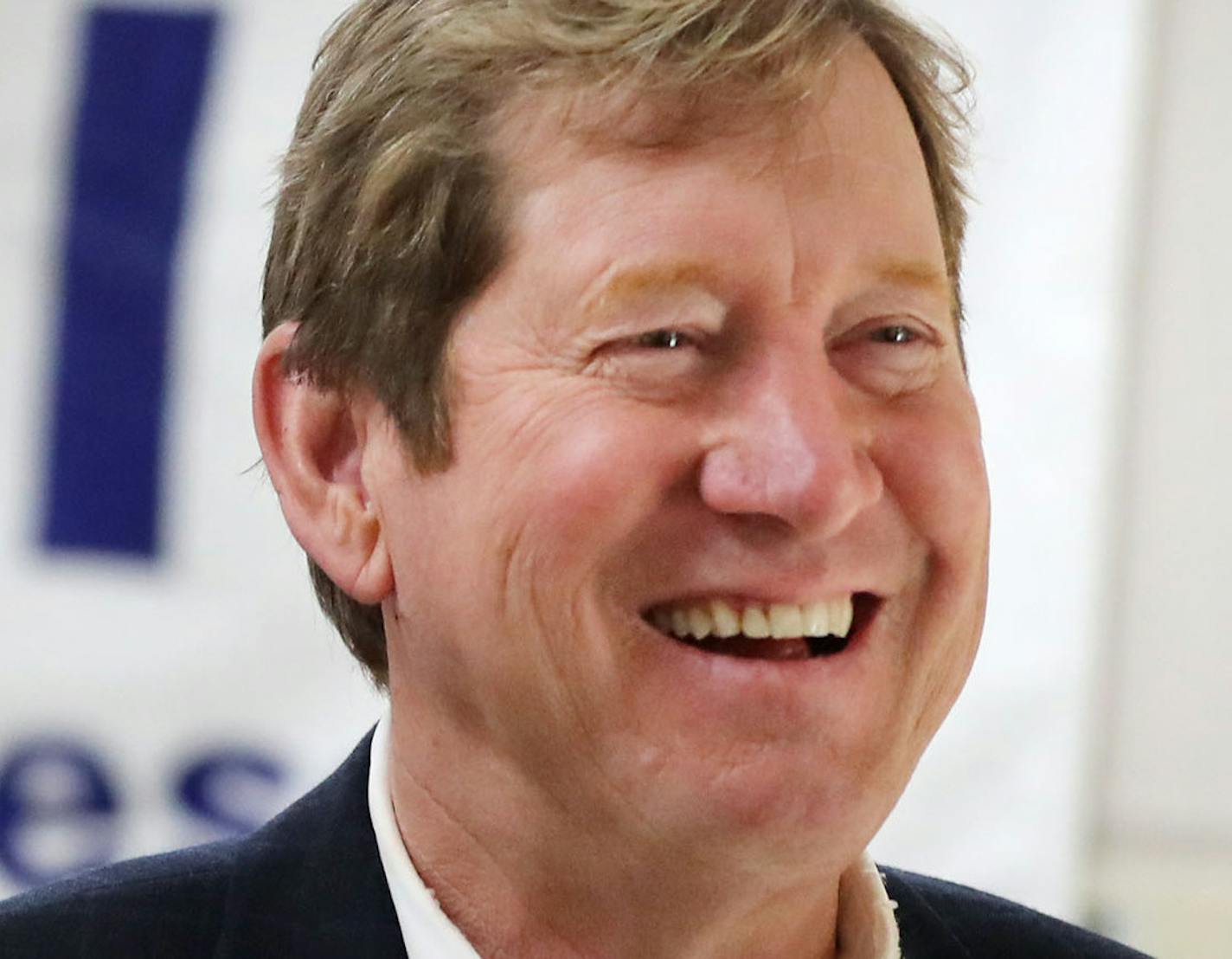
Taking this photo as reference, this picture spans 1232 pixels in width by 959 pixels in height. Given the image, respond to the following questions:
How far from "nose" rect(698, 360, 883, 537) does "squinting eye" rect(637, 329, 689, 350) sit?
0.04m

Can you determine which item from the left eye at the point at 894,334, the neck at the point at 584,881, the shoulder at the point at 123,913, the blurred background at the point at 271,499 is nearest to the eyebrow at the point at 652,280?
the left eye at the point at 894,334

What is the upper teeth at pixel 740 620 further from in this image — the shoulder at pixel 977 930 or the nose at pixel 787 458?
the shoulder at pixel 977 930

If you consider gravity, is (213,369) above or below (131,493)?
above

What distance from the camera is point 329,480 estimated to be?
1050mm

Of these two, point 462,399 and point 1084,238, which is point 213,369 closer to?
point 1084,238

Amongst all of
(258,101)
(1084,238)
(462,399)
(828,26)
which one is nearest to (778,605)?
(462,399)

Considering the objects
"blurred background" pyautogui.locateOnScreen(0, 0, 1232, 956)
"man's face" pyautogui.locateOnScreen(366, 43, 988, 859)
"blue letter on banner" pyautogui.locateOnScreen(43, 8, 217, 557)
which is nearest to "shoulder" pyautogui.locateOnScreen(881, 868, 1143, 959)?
"man's face" pyautogui.locateOnScreen(366, 43, 988, 859)

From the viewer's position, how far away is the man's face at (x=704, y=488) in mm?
919

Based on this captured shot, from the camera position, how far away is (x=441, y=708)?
1.03m

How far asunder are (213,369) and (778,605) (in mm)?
1571

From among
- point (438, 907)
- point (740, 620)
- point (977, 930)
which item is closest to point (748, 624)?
point (740, 620)

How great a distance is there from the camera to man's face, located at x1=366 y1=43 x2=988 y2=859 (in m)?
0.92

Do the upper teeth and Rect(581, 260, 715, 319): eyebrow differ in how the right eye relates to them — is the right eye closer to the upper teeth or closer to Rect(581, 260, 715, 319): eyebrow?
Rect(581, 260, 715, 319): eyebrow

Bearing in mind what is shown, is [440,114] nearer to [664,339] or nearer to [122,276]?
[664,339]
